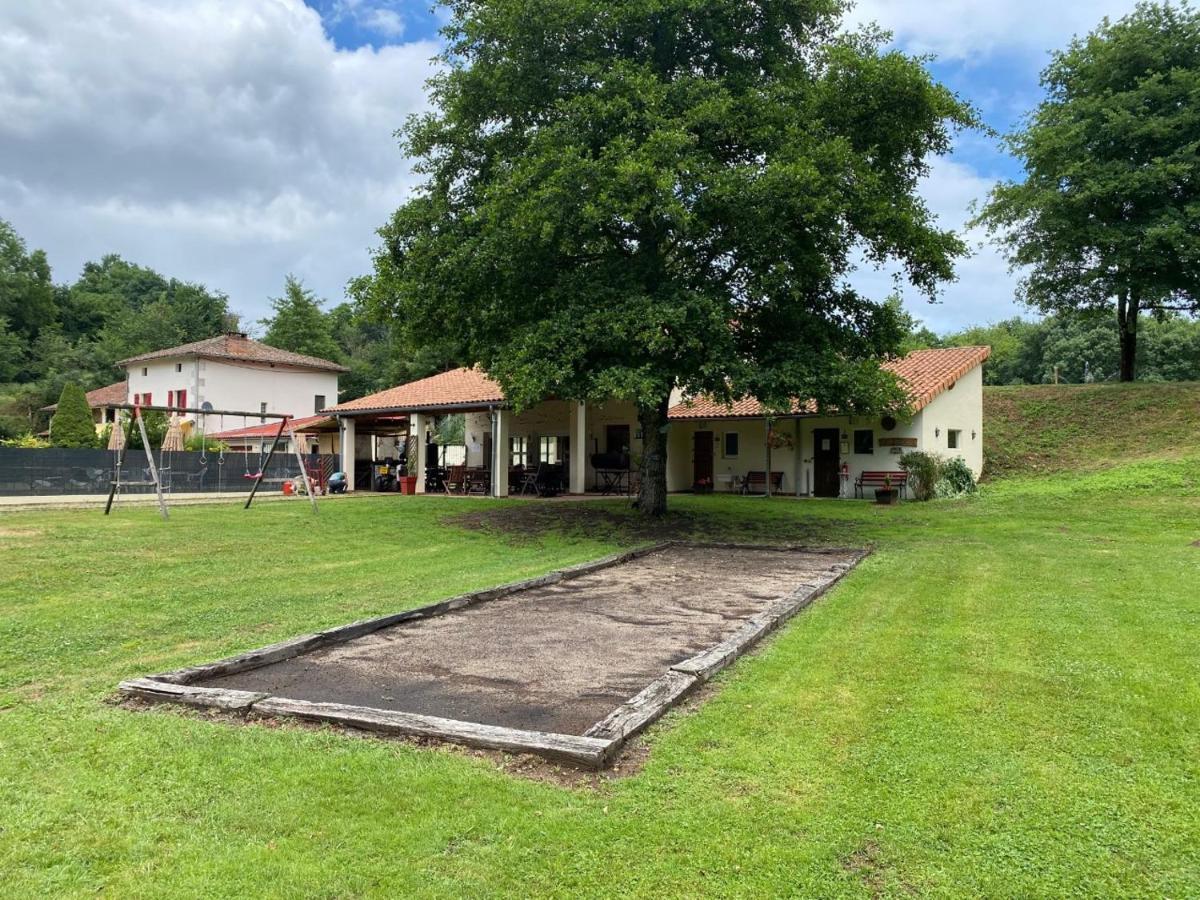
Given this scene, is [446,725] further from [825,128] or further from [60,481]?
[60,481]

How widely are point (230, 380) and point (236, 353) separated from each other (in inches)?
57.2

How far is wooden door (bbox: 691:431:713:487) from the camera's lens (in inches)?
989

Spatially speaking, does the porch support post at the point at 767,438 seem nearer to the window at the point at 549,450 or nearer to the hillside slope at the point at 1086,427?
the window at the point at 549,450

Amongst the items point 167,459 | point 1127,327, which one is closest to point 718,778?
point 167,459

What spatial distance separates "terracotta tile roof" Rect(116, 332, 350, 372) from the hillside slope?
33311 millimetres

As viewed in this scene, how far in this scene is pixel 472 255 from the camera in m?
13.6

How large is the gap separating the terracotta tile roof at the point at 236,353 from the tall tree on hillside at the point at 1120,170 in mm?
34461

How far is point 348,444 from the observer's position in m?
27.6

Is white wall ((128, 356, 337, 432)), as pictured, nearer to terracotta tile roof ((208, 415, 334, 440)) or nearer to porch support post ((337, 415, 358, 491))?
terracotta tile roof ((208, 415, 334, 440))

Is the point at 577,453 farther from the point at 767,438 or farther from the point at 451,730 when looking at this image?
the point at 451,730

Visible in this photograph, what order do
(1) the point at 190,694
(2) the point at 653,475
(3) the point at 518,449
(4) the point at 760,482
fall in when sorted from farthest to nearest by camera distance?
(3) the point at 518,449, (4) the point at 760,482, (2) the point at 653,475, (1) the point at 190,694

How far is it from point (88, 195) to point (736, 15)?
37347mm

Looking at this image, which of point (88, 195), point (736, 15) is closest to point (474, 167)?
point (736, 15)

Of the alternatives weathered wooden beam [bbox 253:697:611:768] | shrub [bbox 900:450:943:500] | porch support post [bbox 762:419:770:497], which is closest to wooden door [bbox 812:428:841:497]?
porch support post [bbox 762:419:770:497]
